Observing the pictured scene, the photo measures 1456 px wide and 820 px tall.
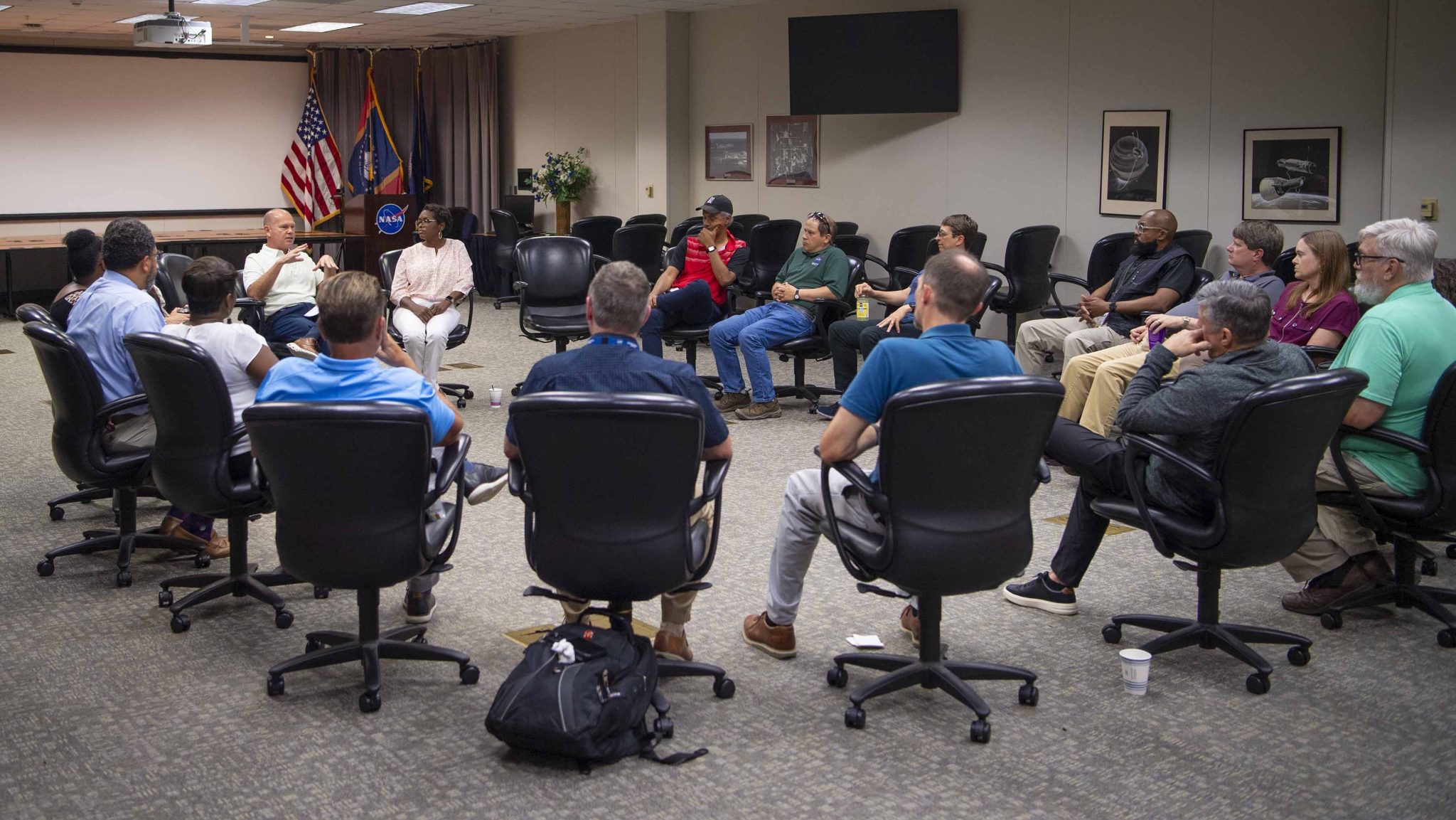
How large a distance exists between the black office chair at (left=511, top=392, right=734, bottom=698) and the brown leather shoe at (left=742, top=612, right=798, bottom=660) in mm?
538

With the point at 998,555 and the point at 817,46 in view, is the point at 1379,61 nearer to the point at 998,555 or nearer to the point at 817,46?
the point at 817,46

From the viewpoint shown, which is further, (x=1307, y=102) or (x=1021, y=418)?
(x=1307, y=102)

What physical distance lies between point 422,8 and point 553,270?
4.89m

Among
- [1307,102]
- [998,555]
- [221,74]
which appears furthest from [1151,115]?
[221,74]

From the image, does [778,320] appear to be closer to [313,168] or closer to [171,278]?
[171,278]

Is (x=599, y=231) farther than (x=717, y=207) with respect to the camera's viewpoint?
Yes

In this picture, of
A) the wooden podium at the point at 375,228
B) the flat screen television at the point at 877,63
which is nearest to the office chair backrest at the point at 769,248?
the flat screen television at the point at 877,63

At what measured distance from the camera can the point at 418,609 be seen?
3.91 m

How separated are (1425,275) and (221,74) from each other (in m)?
13.9

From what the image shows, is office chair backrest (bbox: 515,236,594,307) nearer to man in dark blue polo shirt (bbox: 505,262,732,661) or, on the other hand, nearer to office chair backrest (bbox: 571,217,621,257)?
office chair backrest (bbox: 571,217,621,257)

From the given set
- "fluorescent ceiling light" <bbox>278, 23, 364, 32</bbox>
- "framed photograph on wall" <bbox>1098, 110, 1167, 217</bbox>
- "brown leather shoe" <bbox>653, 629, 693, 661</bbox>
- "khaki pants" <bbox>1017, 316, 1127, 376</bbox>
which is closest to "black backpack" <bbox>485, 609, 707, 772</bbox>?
"brown leather shoe" <bbox>653, 629, 693, 661</bbox>

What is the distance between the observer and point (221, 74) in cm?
1494

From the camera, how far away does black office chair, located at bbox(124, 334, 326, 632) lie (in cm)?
359

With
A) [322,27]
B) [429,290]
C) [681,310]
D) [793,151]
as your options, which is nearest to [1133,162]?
[793,151]
